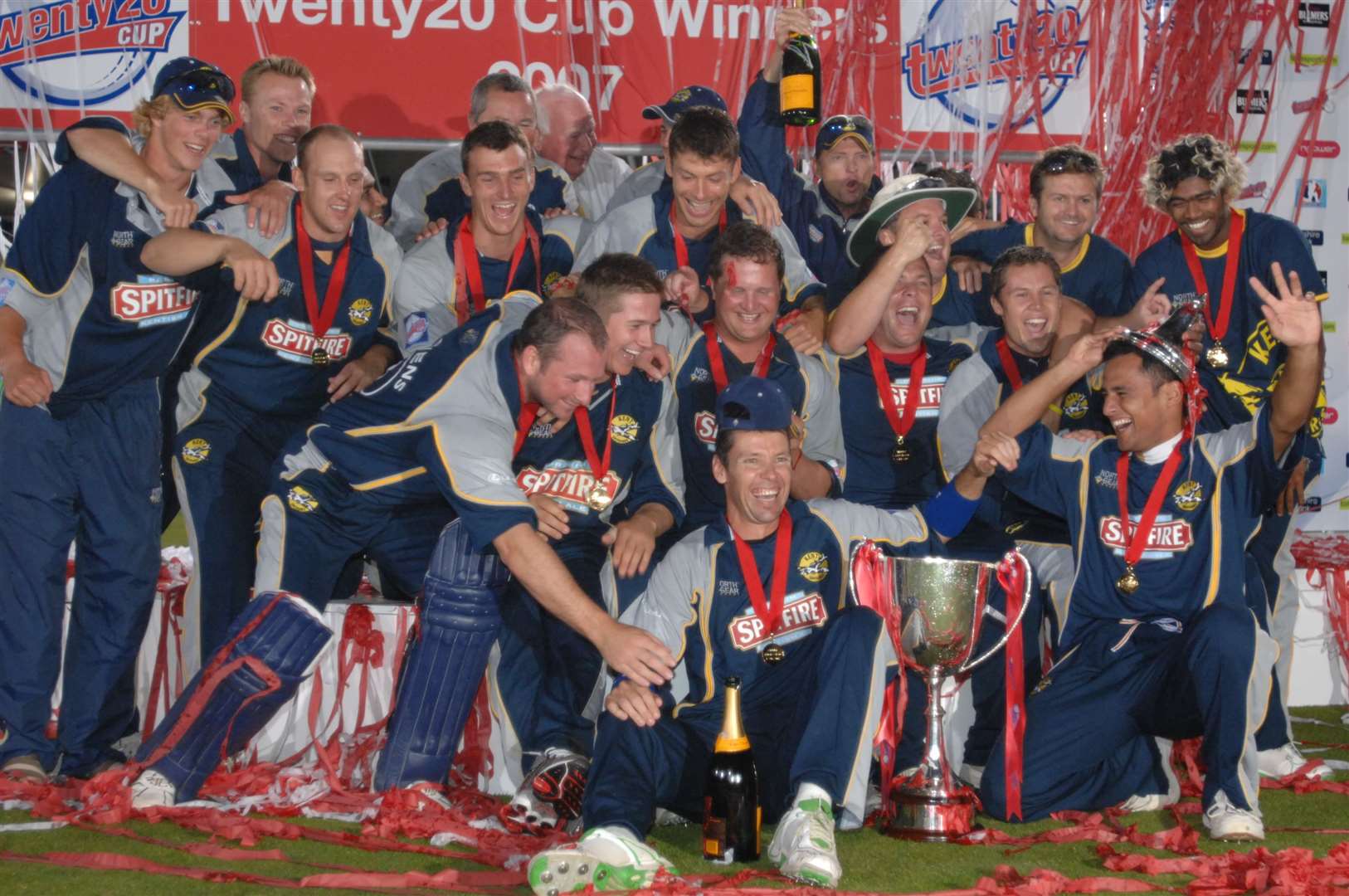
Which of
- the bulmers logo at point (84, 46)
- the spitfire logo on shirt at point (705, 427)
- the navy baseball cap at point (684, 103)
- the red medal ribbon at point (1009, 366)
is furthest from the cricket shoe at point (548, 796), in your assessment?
the bulmers logo at point (84, 46)

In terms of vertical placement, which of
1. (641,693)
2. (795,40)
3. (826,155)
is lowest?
(641,693)

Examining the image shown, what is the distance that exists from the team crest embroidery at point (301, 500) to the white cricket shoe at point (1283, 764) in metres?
3.00

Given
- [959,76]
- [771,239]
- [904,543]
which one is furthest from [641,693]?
[959,76]

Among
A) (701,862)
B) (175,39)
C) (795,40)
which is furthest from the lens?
(175,39)

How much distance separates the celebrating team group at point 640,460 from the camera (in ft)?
12.9

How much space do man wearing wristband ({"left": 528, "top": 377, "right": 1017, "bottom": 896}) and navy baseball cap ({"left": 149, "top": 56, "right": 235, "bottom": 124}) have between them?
72.8 inches

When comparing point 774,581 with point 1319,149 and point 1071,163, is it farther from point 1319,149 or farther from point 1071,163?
point 1319,149

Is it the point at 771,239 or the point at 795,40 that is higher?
the point at 795,40

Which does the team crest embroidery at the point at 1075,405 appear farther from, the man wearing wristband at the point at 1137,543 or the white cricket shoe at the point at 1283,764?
the white cricket shoe at the point at 1283,764

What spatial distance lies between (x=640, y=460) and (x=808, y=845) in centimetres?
157

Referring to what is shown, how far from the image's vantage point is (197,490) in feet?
15.1

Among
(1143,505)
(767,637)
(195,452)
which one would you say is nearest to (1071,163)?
(1143,505)

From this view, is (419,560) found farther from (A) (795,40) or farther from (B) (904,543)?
(A) (795,40)

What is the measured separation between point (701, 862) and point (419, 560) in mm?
1519
